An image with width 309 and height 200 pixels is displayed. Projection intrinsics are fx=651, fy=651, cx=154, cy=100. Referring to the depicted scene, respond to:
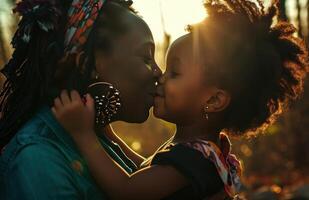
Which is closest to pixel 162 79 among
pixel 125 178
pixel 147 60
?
pixel 147 60

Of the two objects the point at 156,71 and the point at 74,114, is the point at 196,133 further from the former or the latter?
the point at 74,114

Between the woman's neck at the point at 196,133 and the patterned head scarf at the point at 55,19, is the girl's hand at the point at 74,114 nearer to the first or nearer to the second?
the patterned head scarf at the point at 55,19

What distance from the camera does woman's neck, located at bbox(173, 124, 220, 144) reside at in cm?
365

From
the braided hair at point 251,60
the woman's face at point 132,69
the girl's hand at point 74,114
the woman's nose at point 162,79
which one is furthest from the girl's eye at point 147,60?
the girl's hand at point 74,114

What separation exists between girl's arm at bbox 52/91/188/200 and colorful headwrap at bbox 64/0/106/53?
0.83ft

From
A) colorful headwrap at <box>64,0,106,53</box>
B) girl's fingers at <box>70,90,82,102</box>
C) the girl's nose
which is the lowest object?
the girl's nose

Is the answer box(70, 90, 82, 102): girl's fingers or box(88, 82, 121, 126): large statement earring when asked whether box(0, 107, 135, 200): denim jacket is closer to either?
box(70, 90, 82, 102): girl's fingers

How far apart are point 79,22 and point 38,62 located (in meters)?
0.27

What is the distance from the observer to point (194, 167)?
316 cm

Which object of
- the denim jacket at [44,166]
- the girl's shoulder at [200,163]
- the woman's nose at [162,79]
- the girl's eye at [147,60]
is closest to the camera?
the denim jacket at [44,166]

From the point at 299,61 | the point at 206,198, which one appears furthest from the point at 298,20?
the point at 206,198

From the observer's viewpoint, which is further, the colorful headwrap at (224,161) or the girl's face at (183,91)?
the girl's face at (183,91)

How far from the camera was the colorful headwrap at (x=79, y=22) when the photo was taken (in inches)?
121

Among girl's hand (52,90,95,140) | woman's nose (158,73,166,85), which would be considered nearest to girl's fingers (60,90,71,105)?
girl's hand (52,90,95,140)
